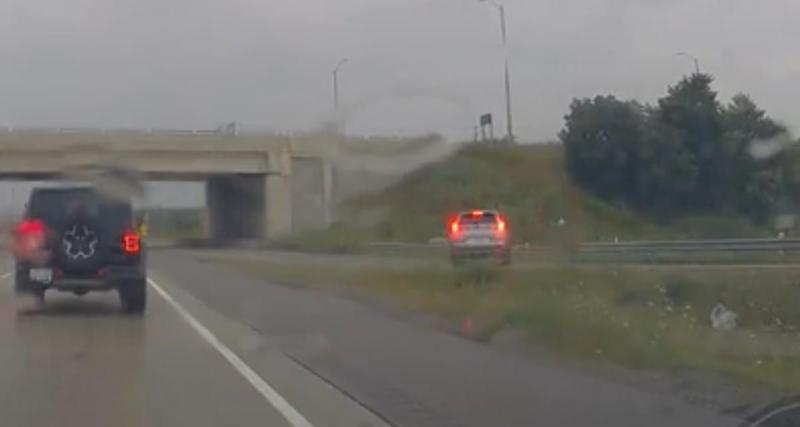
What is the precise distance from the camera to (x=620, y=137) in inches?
2095

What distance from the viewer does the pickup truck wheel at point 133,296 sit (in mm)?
29016

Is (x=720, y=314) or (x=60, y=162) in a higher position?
(x=60, y=162)

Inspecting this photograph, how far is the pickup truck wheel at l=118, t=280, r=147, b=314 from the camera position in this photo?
29016 mm

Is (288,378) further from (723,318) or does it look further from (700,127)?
(700,127)

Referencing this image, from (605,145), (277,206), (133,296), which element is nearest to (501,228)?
(277,206)

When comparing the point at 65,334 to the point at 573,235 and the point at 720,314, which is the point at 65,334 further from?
the point at 573,235

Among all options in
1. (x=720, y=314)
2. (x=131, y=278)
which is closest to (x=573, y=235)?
(x=720, y=314)

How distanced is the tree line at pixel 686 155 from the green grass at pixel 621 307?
11.1 m

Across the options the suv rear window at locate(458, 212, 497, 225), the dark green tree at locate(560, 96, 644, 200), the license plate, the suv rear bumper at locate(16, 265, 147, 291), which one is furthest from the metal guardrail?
the license plate

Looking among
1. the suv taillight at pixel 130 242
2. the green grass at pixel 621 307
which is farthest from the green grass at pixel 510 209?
the suv taillight at pixel 130 242

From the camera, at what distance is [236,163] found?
54.3 m

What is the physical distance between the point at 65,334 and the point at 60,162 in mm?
9096

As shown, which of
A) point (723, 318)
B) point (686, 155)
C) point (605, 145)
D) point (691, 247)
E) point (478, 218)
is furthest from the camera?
point (605, 145)

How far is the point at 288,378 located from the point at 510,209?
3401cm
